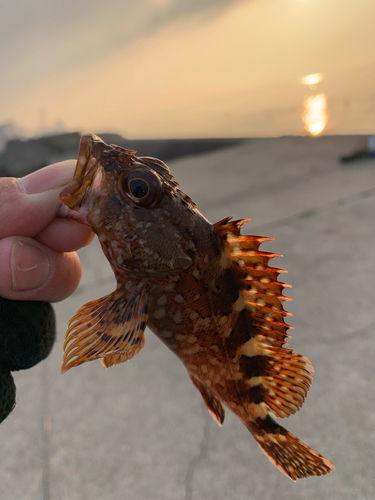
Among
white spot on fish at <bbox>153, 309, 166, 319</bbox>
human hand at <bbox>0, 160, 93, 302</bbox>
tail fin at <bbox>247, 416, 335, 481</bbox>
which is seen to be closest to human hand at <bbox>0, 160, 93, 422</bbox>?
human hand at <bbox>0, 160, 93, 302</bbox>

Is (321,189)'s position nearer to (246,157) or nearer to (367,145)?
(367,145)

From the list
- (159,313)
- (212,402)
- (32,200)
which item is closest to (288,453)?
(212,402)

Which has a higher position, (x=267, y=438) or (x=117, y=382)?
(x=267, y=438)

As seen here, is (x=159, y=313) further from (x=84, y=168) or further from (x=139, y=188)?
(x=84, y=168)

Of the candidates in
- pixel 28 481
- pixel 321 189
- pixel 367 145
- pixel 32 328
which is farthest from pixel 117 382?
pixel 367 145

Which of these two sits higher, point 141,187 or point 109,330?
point 141,187

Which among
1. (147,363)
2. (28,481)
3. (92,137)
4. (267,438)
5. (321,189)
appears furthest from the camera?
(321,189)
